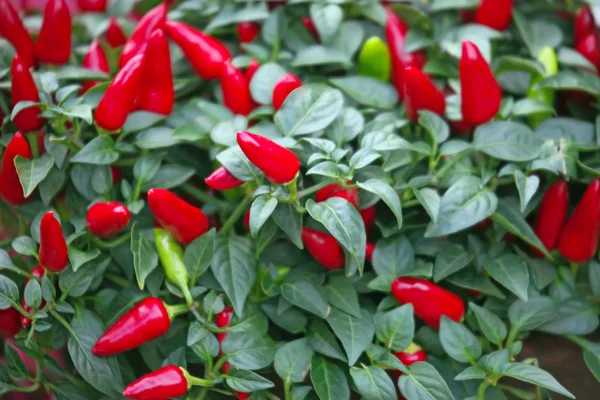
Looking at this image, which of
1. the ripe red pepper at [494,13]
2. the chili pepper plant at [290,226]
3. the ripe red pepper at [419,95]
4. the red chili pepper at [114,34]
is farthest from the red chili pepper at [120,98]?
the ripe red pepper at [494,13]

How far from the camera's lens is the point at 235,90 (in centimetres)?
83

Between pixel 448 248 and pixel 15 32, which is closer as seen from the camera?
pixel 448 248

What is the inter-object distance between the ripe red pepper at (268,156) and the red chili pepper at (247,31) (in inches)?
13.3

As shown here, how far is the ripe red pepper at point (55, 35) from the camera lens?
0.85 meters

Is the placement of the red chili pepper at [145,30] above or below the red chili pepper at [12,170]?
above

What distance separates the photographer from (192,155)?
33.3 inches

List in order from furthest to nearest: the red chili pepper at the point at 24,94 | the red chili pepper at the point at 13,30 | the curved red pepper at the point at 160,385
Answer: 1. the red chili pepper at the point at 13,30
2. the red chili pepper at the point at 24,94
3. the curved red pepper at the point at 160,385

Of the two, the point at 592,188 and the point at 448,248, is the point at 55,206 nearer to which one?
the point at 448,248

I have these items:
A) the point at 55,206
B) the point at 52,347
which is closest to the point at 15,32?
the point at 55,206

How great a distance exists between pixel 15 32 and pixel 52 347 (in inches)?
16.3

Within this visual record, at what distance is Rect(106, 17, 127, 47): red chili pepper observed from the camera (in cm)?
97

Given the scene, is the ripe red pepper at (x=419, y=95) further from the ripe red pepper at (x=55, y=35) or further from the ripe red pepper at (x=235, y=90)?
the ripe red pepper at (x=55, y=35)

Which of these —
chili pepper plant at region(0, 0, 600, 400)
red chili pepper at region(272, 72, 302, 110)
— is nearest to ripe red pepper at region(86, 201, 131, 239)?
chili pepper plant at region(0, 0, 600, 400)

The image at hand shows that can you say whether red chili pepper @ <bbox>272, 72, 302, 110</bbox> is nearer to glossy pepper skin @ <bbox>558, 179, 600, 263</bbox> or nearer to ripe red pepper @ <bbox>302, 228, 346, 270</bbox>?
ripe red pepper @ <bbox>302, 228, 346, 270</bbox>
